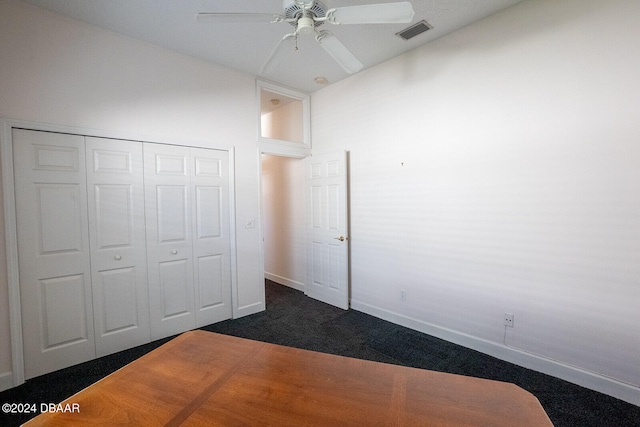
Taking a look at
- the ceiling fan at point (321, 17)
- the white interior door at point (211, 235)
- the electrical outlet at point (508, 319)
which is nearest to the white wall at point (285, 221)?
the white interior door at point (211, 235)

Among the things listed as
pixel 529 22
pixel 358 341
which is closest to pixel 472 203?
pixel 529 22

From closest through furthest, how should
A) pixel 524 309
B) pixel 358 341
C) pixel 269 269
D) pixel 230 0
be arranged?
pixel 230 0
pixel 524 309
pixel 358 341
pixel 269 269

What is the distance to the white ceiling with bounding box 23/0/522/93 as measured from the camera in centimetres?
221

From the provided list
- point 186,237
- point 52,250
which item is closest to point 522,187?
point 186,237

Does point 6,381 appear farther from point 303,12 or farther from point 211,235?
point 303,12

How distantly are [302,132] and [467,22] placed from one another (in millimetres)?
2366

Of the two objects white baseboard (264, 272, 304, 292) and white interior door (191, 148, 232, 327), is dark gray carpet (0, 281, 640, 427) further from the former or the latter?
white baseboard (264, 272, 304, 292)

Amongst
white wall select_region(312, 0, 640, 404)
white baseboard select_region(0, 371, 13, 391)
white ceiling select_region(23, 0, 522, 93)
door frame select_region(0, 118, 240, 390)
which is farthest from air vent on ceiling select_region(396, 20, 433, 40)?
white baseboard select_region(0, 371, 13, 391)

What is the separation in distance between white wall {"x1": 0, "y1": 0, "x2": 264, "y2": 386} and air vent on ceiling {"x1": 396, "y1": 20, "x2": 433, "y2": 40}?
181 cm

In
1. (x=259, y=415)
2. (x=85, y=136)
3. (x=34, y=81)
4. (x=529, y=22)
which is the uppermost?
(x=529, y=22)

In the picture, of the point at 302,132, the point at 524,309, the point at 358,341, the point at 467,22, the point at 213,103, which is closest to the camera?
the point at 524,309

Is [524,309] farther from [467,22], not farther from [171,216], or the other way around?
[171,216]

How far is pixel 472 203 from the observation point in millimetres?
2576

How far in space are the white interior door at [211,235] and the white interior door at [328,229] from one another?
121cm
